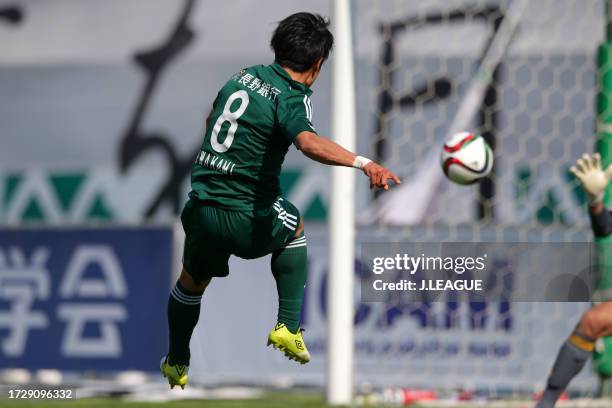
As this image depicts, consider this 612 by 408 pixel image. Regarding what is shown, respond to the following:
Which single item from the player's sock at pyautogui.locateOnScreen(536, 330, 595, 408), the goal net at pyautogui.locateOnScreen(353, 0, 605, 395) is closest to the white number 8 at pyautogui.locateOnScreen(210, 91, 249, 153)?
the player's sock at pyautogui.locateOnScreen(536, 330, 595, 408)

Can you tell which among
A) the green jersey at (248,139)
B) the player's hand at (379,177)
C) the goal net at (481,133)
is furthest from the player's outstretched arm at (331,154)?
the goal net at (481,133)

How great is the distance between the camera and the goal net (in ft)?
30.2

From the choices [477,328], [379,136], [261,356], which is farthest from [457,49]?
[261,356]

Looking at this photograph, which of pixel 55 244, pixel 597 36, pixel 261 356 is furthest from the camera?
pixel 55 244

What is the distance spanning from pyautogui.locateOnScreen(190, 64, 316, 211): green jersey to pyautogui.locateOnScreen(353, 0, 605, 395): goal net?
11.9ft

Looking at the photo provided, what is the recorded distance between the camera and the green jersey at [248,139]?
5383 mm

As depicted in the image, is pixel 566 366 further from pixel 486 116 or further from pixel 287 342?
pixel 486 116

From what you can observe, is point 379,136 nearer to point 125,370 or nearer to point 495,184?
point 495,184

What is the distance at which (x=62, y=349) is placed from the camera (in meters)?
10.2

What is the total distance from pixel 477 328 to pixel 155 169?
3889 millimetres

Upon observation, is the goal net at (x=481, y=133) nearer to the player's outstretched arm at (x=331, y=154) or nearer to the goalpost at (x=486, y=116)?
the goalpost at (x=486, y=116)

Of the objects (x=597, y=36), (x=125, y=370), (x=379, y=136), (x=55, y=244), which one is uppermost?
(x=597, y=36)

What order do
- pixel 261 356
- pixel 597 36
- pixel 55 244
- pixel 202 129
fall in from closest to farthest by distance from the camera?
pixel 597 36 → pixel 261 356 → pixel 55 244 → pixel 202 129

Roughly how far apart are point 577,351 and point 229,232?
2435mm
